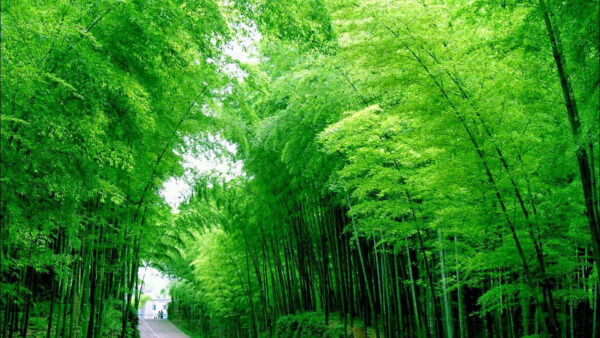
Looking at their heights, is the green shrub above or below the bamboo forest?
below

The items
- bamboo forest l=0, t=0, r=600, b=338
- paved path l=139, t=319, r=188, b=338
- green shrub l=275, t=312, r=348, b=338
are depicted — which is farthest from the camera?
paved path l=139, t=319, r=188, b=338

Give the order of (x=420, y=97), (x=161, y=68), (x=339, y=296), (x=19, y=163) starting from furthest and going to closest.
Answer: (x=339, y=296) < (x=420, y=97) < (x=161, y=68) < (x=19, y=163)

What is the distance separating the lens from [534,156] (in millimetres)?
3836

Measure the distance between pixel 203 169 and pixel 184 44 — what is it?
9.55ft

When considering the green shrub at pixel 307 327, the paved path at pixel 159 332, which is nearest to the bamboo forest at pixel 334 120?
the green shrub at pixel 307 327

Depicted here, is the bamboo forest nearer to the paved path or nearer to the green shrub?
the green shrub

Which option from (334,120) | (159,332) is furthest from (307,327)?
(159,332)

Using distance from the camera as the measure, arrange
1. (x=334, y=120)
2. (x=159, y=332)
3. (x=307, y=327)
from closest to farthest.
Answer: (x=334, y=120) → (x=307, y=327) → (x=159, y=332)

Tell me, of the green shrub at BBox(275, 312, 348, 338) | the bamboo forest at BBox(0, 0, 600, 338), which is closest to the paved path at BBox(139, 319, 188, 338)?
the green shrub at BBox(275, 312, 348, 338)

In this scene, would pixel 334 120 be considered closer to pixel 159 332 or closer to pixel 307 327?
pixel 307 327

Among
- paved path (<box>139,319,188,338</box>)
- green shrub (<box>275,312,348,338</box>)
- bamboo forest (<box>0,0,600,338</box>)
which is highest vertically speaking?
bamboo forest (<box>0,0,600,338</box>)

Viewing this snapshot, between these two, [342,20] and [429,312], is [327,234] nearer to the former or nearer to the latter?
[429,312]

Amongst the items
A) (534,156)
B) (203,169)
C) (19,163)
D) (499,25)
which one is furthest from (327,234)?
(19,163)

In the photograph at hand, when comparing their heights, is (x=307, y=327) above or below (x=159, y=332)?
above
